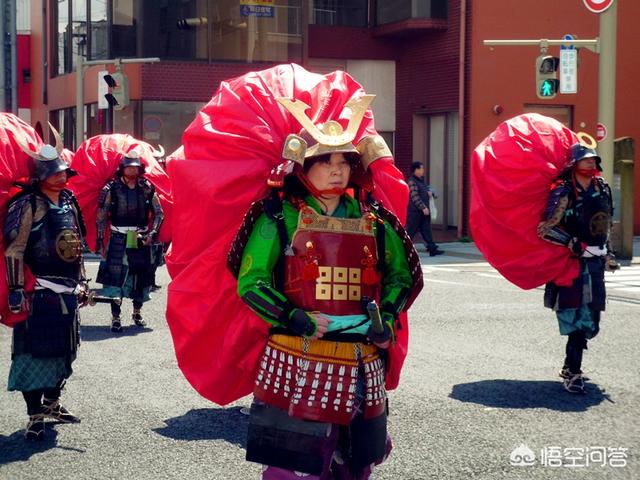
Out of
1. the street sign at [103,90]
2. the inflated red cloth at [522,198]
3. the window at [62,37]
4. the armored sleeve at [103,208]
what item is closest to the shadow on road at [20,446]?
the inflated red cloth at [522,198]

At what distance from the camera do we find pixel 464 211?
25906 mm

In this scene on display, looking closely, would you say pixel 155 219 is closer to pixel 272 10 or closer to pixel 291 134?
pixel 291 134

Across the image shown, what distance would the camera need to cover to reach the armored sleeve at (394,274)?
15.1ft

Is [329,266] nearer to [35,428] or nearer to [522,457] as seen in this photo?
[522,457]

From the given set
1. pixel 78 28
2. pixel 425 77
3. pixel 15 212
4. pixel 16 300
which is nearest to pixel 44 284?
pixel 16 300

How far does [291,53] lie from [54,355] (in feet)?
71.9

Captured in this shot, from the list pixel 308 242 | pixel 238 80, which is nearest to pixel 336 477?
pixel 308 242

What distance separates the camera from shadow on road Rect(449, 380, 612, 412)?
765cm

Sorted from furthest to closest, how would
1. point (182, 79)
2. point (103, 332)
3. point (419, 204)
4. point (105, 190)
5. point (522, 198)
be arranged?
point (182, 79), point (419, 204), point (105, 190), point (103, 332), point (522, 198)

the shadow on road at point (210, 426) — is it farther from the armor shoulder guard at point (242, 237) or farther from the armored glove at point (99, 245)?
the armored glove at point (99, 245)

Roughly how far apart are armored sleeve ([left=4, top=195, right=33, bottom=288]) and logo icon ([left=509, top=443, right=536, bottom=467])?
3.25 metres

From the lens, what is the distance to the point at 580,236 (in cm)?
812

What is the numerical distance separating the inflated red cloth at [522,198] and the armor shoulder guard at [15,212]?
146 inches

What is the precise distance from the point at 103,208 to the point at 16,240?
15.5 feet
